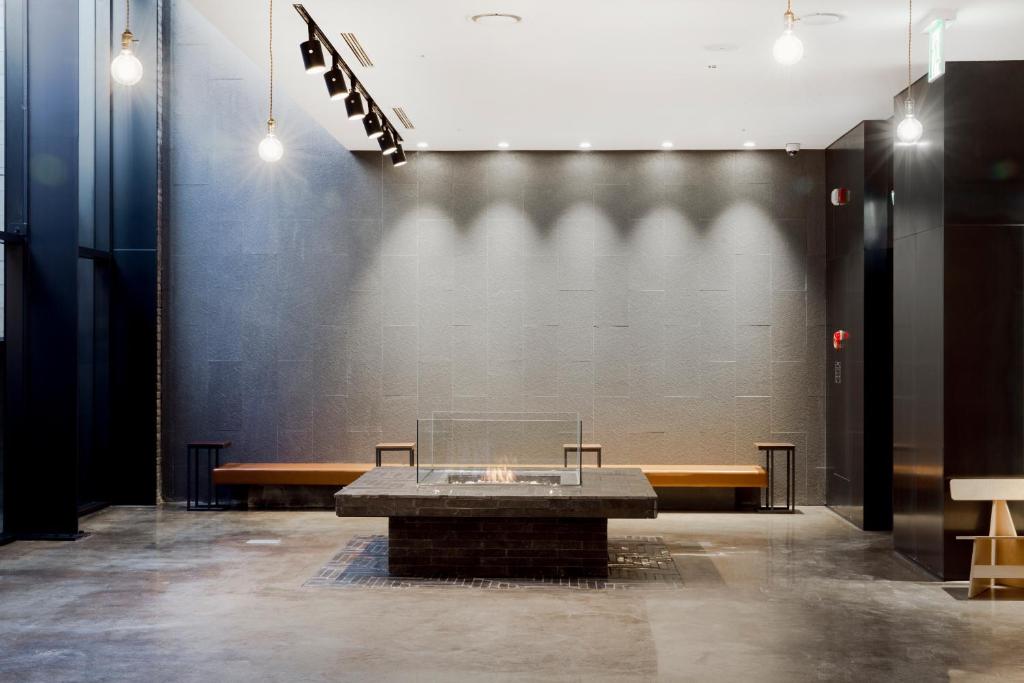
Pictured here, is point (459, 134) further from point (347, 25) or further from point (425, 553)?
point (425, 553)

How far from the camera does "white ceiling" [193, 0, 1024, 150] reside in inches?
212

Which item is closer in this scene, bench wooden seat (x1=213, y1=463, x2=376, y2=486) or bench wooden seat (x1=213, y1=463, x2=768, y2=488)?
bench wooden seat (x1=213, y1=463, x2=768, y2=488)

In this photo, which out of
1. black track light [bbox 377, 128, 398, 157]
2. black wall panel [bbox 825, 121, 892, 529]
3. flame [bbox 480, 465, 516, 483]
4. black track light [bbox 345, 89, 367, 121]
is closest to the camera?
black track light [bbox 345, 89, 367, 121]

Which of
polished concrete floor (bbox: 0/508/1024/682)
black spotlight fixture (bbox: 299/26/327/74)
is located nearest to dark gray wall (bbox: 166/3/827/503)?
polished concrete floor (bbox: 0/508/1024/682)

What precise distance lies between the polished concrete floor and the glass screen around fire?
86cm

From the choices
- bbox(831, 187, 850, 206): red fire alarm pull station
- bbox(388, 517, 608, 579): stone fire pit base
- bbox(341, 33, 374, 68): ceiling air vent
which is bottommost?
bbox(388, 517, 608, 579): stone fire pit base

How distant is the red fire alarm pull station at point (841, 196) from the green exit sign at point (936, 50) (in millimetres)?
2259

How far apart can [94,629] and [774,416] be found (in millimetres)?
6061

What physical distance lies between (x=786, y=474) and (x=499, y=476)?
358 cm

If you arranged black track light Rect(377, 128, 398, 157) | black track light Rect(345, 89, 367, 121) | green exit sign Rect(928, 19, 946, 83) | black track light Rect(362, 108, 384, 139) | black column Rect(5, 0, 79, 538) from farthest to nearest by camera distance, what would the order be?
black track light Rect(377, 128, 398, 157) < black column Rect(5, 0, 79, 538) < black track light Rect(362, 108, 384, 139) < black track light Rect(345, 89, 367, 121) < green exit sign Rect(928, 19, 946, 83)

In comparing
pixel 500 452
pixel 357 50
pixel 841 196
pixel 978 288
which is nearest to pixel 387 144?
pixel 357 50

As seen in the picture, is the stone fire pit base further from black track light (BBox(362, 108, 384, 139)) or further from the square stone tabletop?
black track light (BBox(362, 108, 384, 139))

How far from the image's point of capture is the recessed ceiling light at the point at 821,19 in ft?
Result: 17.7

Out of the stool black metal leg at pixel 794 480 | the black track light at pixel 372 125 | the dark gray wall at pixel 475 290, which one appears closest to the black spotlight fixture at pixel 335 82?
the black track light at pixel 372 125
